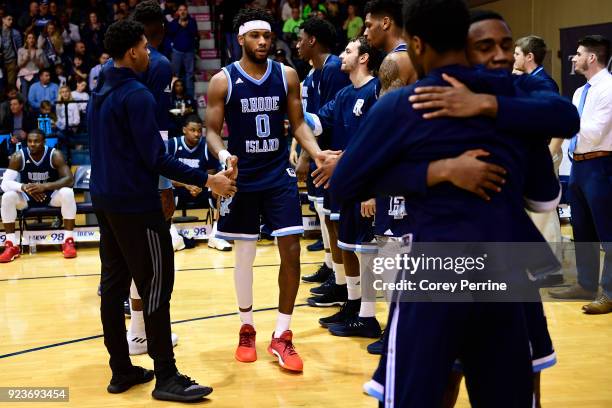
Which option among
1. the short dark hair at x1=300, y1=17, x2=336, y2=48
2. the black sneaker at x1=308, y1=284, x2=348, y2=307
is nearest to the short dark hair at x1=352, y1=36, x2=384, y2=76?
the short dark hair at x1=300, y1=17, x2=336, y2=48

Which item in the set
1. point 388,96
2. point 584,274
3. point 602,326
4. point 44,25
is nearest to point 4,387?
point 388,96

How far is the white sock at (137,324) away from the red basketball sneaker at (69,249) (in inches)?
Result: 161

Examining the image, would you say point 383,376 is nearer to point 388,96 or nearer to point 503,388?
point 503,388

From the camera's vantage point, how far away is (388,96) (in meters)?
2.49

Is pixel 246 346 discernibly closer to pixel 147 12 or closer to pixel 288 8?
pixel 147 12

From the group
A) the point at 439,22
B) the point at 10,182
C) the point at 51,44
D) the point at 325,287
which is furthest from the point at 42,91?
the point at 439,22

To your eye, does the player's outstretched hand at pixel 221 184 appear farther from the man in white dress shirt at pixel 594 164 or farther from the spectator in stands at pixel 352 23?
the spectator in stands at pixel 352 23

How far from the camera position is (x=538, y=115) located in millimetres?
2520

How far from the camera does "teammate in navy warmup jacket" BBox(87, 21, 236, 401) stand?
4.34 meters

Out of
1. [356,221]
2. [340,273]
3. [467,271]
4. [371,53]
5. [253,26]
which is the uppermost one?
[253,26]

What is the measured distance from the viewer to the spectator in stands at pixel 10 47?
14578 mm

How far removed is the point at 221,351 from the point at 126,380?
2.93ft

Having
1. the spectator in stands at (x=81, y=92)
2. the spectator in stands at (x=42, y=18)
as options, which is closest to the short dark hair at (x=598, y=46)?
the spectator in stands at (x=81, y=92)

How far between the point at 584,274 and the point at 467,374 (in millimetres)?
4845
